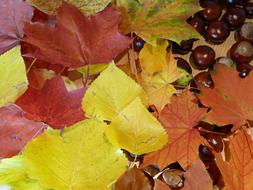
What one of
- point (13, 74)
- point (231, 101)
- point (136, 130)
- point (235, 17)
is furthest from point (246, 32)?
point (13, 74)

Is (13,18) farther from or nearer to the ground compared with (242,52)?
farther from the ground

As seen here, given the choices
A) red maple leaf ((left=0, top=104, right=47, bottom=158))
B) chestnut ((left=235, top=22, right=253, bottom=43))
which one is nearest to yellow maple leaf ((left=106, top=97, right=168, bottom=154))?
red maple leaf ((left=0, top=104, right=47, bottom=158))

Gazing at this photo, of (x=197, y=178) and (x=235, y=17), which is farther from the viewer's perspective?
(x=235, y=17)

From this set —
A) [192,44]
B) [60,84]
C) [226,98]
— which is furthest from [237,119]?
[60,84]

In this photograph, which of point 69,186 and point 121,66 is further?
point 121,66

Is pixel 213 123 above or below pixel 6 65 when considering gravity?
below

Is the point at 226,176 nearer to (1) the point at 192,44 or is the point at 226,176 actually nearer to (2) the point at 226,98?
(2) the point at 226,98

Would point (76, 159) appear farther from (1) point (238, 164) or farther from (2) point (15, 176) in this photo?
(1) point (238, 164)
